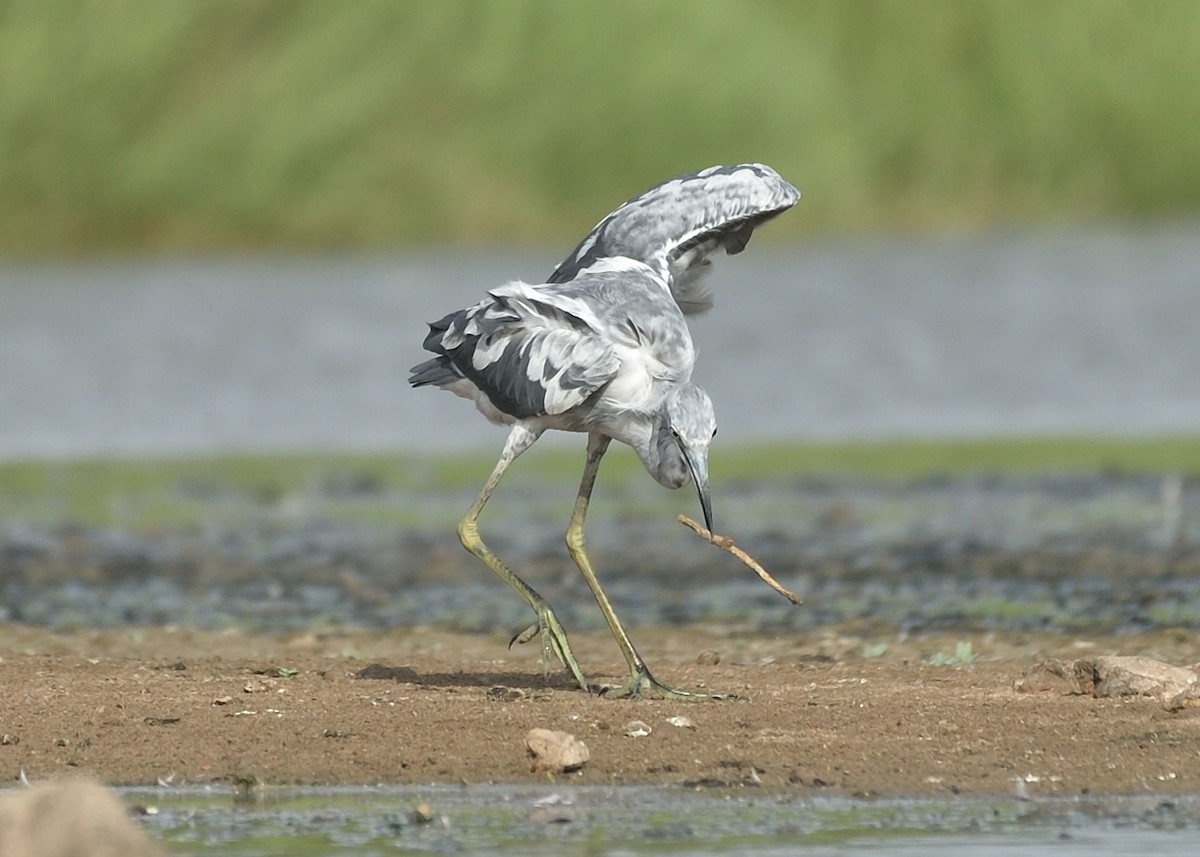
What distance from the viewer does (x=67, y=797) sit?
495cm

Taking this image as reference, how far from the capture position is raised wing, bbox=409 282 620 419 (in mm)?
7883

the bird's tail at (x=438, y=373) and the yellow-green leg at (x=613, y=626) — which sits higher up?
the bird's tail at (x=438, y=373)

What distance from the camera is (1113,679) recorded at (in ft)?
25.2

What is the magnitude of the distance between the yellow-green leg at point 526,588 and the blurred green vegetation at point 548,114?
81.4 feet

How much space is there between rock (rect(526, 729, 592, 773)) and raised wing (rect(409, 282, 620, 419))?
57.9 inches

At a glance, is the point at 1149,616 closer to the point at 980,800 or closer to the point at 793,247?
the point at 980,800

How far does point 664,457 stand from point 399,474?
8206 mm

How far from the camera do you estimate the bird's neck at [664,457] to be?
770 cm

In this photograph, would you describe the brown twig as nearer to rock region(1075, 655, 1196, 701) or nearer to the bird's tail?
rock region(1075, 655, 1196, 701)

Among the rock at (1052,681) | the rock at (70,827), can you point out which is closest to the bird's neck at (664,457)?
the rock at (1052,681)

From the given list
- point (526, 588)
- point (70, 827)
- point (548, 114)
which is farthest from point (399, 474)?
point (548, 114)

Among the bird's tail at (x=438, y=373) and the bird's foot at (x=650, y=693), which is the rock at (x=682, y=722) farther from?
the bird's tail at (x=438, y=373)

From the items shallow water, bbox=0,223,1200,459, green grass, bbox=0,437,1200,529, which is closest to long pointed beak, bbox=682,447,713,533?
green grass, bbox=0,437,1200,529

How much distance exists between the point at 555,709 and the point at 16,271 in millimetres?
24604
